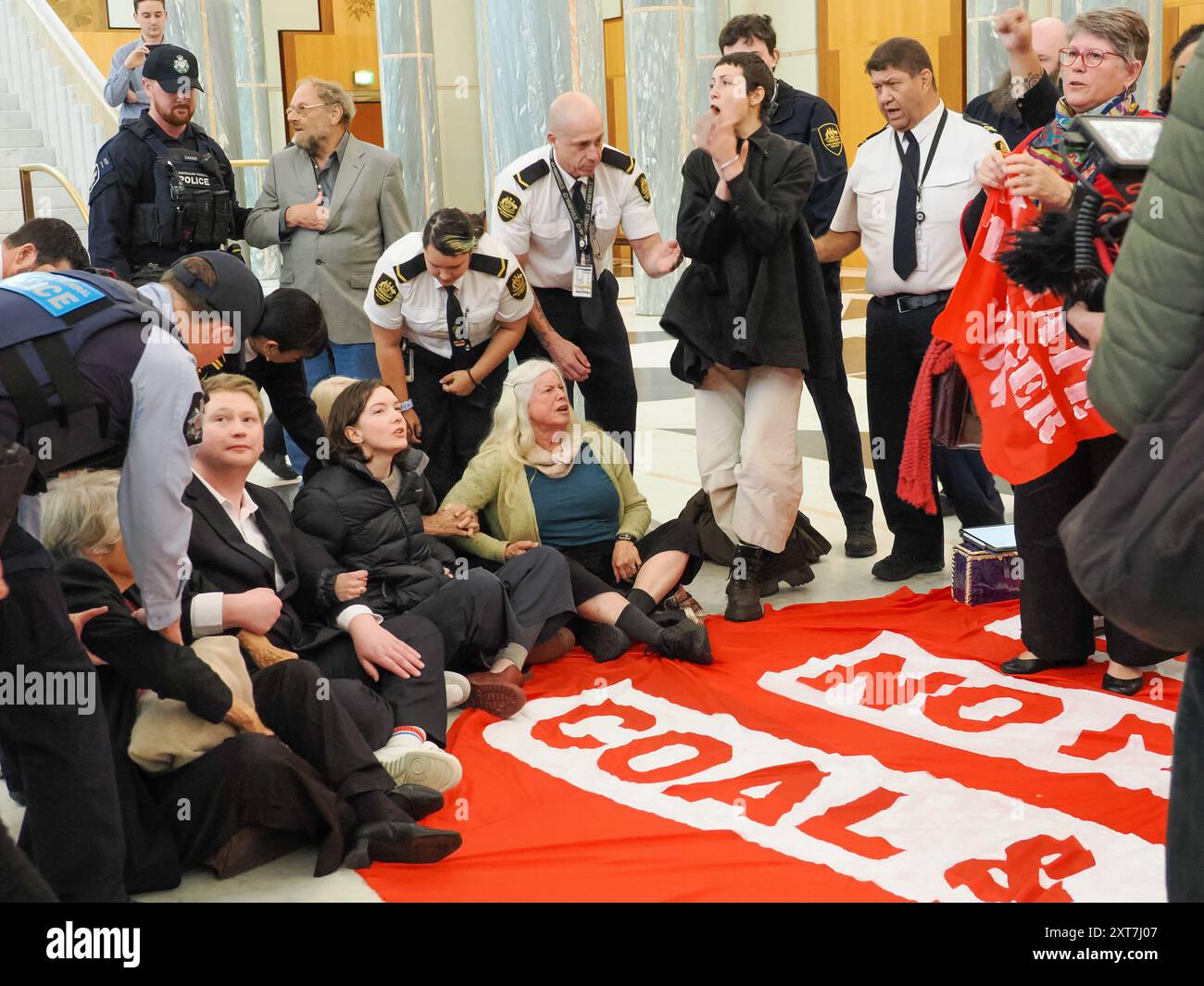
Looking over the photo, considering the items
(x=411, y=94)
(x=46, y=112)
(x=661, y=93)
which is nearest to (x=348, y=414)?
(x=46, y=112)

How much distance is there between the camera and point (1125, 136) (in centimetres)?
204

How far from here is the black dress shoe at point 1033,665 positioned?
4.00 metres

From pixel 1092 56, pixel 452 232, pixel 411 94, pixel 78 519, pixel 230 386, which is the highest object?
pixel 411 94

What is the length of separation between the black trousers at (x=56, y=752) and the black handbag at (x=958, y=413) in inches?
107

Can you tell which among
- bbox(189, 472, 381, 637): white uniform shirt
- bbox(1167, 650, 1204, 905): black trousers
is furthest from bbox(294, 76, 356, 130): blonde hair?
bbox(1167, 650, 1204, 905): black trousers

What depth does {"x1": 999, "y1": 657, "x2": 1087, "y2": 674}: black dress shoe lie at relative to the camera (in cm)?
400

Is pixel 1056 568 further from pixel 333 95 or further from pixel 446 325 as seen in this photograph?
pixel 333 95

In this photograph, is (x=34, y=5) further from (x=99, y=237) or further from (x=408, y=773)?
(x=408, y=773)

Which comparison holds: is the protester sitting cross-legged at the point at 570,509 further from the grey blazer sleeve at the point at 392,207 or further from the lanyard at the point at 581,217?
the grey blazer sleeve at the point at 392,207

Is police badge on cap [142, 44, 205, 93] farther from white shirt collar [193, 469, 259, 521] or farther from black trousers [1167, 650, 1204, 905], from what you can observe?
black trousers [1167, 650, 1204, 905]

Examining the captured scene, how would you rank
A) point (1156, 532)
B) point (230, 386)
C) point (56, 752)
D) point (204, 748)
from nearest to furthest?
point (1156, 532)
point (56, 752)
point (204, 748)
point (230, 386)

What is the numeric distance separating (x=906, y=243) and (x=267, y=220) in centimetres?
283

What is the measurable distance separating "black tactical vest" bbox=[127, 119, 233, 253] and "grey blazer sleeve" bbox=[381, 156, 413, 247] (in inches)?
31.4

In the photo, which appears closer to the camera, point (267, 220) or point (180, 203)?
point (180, 203)
